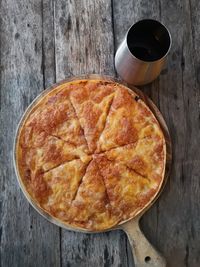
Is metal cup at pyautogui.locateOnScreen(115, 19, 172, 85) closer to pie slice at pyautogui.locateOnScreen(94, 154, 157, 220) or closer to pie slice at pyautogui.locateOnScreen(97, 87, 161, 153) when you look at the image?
pie slice at pyautogui.locateOnScreen(97, 87, 161, 153)

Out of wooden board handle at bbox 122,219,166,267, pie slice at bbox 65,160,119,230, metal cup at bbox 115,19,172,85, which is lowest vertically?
wooden board handle at bbox 122,219,166,267

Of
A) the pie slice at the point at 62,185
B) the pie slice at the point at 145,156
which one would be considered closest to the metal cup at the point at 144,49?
the pie slice at the point at 145,156

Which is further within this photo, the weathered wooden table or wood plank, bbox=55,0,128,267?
wood plank, bbox=55,0,128,267

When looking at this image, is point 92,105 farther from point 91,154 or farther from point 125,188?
point 125,188

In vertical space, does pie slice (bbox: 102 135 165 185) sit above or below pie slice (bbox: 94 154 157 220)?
above

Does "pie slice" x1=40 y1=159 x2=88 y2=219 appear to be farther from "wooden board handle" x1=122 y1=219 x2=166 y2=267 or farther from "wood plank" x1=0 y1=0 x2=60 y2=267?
"wooden board handle" x1=122 y1=219 x2=166 y2=267

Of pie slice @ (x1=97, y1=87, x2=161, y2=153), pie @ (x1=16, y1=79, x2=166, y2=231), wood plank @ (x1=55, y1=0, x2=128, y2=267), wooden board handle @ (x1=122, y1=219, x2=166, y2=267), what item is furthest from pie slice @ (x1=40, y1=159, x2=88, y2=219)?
wood plank @ (x1=55, y1=0, x2=128, y2=267)

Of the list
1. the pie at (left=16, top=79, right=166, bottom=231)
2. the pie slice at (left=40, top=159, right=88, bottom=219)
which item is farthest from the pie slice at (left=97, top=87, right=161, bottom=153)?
the pie slice at (left=40, top=159, right=88, bottom=219)
